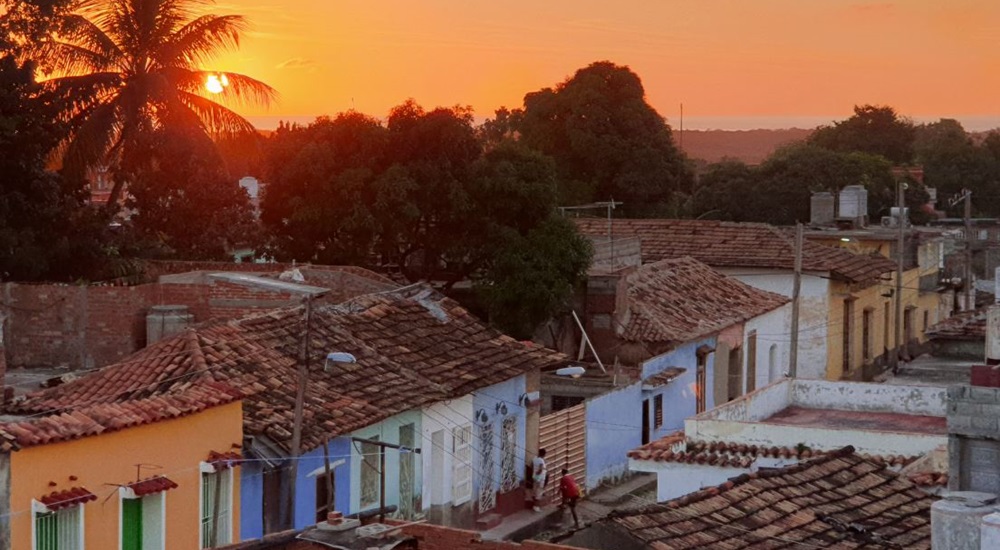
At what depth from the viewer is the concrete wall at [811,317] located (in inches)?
1682

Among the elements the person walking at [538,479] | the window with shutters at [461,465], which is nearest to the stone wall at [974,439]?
the window with shutters at [461,465]

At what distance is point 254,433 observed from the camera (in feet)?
62.3

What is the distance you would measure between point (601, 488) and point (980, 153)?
58.2m

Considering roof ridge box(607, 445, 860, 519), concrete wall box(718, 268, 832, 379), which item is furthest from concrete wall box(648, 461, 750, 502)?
concrete wall box(718, 268, 832, 379)

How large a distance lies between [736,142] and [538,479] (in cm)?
16752

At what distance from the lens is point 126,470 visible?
16562 millimetres

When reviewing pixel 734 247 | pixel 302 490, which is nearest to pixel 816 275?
pixel 734 247

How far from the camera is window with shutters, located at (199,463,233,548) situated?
17906 mm

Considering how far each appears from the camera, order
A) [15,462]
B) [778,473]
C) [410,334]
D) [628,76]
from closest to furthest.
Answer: [15,462], [778,473], [410,334], [628,76]

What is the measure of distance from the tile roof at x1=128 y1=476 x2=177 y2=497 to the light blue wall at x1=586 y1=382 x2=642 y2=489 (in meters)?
13.8

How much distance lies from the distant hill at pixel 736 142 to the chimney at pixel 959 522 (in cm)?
16438

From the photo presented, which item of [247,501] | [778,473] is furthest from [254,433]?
[778,473]

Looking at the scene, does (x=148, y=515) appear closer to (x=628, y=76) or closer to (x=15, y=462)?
(x=15, y=462)

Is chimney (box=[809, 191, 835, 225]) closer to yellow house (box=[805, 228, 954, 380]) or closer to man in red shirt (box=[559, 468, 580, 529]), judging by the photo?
yellow house (box=[805, 228, 954, 380])
